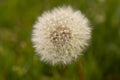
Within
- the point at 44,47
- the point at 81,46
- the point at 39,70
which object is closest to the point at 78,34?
the point at 81,46

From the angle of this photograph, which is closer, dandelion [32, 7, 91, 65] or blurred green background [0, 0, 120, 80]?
dandelion [32, 7, 91, 65]

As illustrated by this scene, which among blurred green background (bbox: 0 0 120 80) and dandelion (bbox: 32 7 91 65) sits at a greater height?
blurred green background (bbox: 0 0 120 80)

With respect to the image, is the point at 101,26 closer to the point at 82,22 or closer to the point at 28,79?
the point at 28,79

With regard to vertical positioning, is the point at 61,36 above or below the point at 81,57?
below

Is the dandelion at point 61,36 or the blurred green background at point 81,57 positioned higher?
the blurred green background at point 81,57

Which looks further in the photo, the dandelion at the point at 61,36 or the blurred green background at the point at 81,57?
the blurred green background at the point at 81,57
